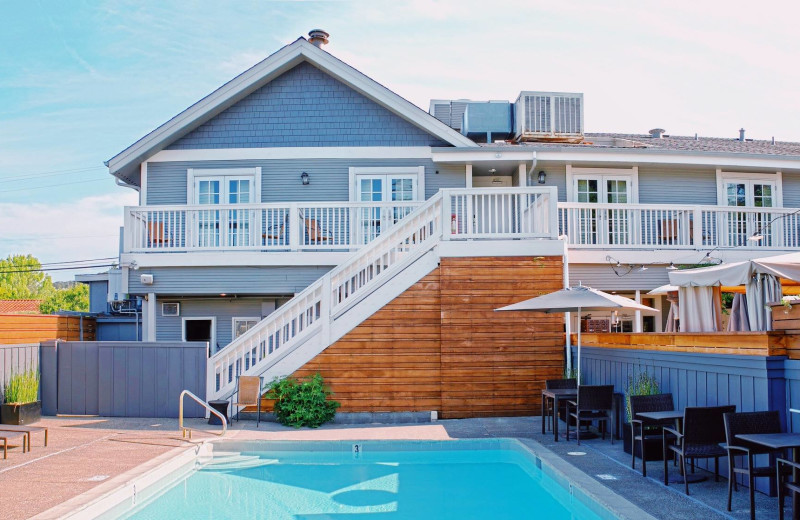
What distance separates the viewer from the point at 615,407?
33.4 feet

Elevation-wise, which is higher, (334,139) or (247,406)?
(334,139)

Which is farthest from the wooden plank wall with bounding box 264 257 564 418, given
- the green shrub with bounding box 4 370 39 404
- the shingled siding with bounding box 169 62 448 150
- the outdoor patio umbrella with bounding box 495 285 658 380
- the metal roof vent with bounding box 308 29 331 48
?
the metal roof vent with bounding box 308 29 331 48

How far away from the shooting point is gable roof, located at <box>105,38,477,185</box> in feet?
52.3

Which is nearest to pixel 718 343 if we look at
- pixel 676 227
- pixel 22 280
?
pixel 676 227

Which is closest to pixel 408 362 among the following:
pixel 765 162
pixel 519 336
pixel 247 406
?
pixel 519 336

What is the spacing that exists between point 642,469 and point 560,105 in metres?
12.2

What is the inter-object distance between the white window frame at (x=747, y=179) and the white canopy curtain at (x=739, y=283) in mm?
6726

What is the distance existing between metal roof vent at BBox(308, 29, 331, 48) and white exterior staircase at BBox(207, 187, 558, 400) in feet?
22.1

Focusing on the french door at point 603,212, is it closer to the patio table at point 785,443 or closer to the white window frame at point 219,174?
the white window frame at point 219,174

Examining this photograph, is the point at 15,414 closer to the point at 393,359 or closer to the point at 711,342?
the point at 393,359

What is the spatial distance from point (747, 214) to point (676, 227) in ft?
6.34

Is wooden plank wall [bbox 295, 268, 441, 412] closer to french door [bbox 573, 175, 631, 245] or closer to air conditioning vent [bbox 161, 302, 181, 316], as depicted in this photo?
french door [bbox 573, 175, 631, 245]

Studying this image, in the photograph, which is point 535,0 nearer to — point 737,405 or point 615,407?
point 615,407

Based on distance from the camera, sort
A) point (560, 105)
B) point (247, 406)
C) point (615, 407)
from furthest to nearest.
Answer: point (560, 105), point (247, 406), point (615, 407)
